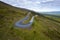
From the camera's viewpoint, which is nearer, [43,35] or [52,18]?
[43,35]

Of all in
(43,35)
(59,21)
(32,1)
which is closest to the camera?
(43,35)

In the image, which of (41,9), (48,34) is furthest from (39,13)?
(48,34)

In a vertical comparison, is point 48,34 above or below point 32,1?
below

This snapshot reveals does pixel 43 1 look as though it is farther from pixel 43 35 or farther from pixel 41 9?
pixel 43 35

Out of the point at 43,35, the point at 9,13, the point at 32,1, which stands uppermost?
the point at 32,1

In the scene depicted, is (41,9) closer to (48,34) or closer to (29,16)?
(29,16)

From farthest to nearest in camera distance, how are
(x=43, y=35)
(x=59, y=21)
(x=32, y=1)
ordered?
(x=32, y=1) → (x=59, y=21) → (x=43, y=35)
